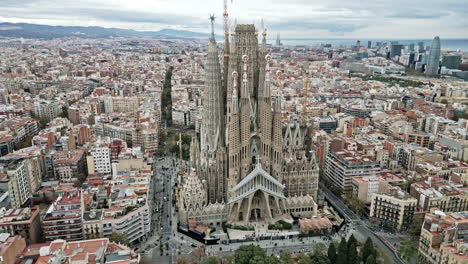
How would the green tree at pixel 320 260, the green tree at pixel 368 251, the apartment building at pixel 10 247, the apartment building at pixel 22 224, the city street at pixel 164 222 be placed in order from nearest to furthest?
the apartment building at pixel 10 247 → the green tree at pixel 320 260 → the green tree at pixel 368 251 → the apartment building at pixel 22 224 → the city street at pixel 164 222

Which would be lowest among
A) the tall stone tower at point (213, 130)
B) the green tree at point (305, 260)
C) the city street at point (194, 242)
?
the city street at point (194, 242)

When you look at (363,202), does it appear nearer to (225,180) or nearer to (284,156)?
(284,156)

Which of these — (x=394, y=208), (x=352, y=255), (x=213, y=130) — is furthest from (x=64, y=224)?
(x=394, y=208)

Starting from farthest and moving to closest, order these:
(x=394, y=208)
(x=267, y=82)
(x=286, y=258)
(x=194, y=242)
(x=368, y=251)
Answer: (x=267, y=82)
(x=394, y=208)
(x=194, y=242)
(x=286, y=258)
(x=368, y=251)

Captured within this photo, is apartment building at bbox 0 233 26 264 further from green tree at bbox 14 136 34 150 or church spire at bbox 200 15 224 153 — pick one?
green tree at bbox 14 136 34 150

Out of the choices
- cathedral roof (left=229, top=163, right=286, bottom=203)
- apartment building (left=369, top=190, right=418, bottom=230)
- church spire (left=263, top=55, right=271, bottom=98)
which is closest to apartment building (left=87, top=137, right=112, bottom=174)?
cathedral roof (left=229, top=163, right=286, bottom=203)

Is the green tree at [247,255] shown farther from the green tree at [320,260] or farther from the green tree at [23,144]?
the green tree at [23,144]

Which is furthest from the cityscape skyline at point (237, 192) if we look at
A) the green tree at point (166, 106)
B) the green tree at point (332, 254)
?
A: the green tree at point (166, 106)

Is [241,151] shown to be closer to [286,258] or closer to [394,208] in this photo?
[286,258]
